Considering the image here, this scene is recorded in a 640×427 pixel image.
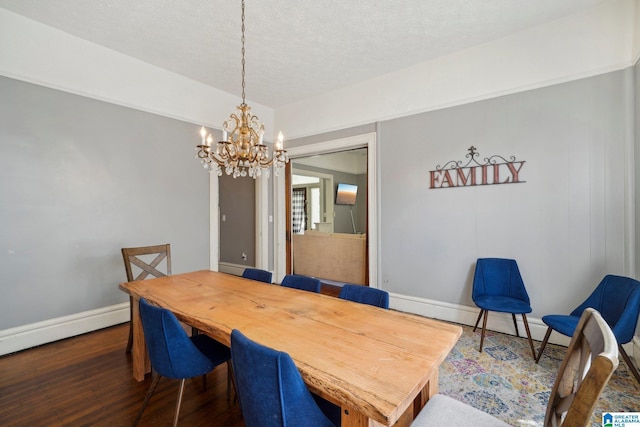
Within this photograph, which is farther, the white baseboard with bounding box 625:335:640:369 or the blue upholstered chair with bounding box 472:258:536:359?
the blue upholstered chair with bounding box 472:258:536:359

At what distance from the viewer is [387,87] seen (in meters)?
3.58

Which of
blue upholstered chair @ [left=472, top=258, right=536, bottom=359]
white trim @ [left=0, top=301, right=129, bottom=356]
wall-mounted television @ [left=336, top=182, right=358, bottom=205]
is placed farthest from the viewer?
wall-mounted television @ [left=336, top=182, right=358, bottom=205]

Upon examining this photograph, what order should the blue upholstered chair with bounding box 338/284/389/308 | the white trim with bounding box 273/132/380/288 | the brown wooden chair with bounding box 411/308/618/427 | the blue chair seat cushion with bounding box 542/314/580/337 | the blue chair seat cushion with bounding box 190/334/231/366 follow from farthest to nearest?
the white trim with bounding box 273/132/380/288 < the blue chair seat cushion with bounding box 542/314/580/337 < the blue upholstered chair with bounding box 338/284/389/308 < the blue chair seat cushion with bounding box 190/334/231/366 < the brown wooden chair with bounding box 411/308/618/427

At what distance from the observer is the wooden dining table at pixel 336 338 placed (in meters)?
0.92

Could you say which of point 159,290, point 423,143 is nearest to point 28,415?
point 159,290

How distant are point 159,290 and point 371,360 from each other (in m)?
1.67

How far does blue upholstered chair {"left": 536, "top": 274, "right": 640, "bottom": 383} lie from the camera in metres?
1.86

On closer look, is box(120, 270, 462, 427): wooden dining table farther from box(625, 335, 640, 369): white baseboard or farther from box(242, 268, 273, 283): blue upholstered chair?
box(625, 335, 640, 369): white baseboard

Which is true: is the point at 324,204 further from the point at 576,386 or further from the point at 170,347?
the point at 576,386

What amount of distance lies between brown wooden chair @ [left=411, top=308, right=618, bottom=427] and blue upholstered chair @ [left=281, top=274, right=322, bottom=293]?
1.08m

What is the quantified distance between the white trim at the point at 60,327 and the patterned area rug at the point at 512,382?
337 cm

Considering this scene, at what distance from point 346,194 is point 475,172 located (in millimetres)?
5229

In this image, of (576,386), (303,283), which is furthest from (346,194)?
(576,386)

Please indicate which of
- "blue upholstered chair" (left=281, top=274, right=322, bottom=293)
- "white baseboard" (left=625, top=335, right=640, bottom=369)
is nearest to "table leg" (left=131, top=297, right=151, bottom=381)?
"blue upholstered chair" (left=281, top=274, right=322, bottom=293)
